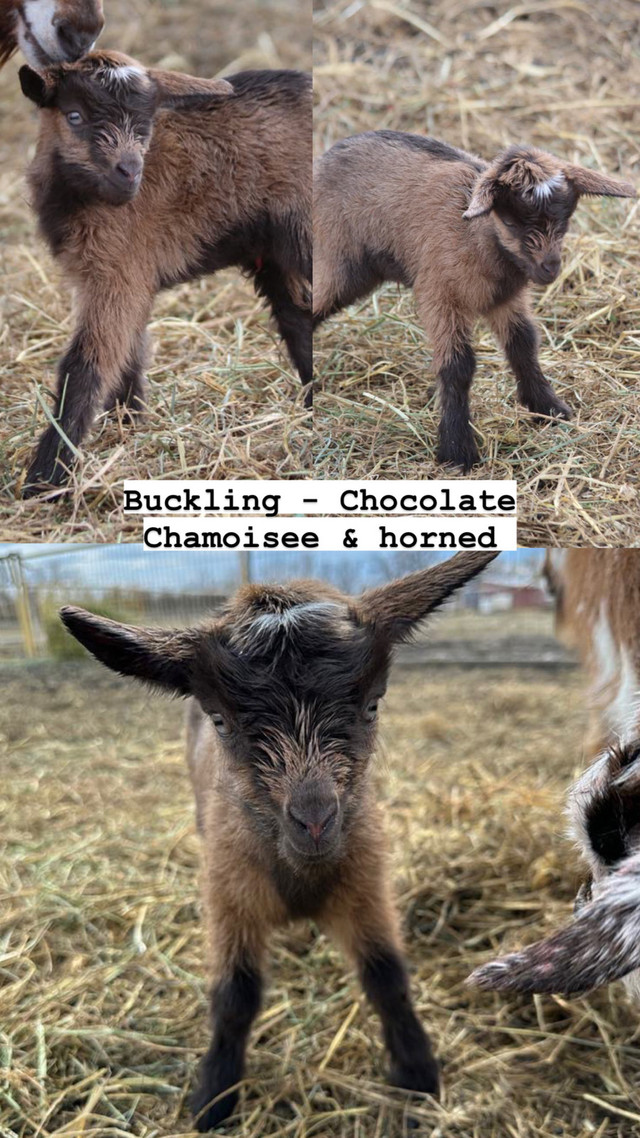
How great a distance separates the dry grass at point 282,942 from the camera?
2752 millimetres

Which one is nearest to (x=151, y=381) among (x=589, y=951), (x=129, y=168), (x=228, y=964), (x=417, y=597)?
(x=129, y=168)

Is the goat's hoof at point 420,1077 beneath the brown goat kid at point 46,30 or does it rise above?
beneath

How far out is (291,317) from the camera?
2797mm

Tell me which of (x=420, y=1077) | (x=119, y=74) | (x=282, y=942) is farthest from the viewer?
(x=282, y=942)

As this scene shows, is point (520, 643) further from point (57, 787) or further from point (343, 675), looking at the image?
point (343, 675)

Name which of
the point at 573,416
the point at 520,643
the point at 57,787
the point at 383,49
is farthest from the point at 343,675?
the point at 520,643

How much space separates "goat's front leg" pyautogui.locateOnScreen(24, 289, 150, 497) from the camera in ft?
8.59

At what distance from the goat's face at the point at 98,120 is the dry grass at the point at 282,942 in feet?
4.69

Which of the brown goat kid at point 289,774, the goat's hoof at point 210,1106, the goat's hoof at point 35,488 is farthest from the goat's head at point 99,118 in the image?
the goat's hoof at point 210,1106

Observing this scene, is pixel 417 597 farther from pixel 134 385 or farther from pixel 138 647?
pixel 134 385

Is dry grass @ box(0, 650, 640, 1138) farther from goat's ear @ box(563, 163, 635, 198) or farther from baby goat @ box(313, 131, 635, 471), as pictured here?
goat's ear @ box(563, 163, 635, 198)

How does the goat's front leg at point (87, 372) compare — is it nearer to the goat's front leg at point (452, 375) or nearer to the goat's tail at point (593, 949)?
the goat's front leg at point (452, 375)

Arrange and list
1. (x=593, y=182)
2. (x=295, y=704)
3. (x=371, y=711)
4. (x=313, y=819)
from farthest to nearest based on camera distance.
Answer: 1. (x=593, y=182)
2. (x=371, y=711)
3. (x=295, y=704)
4. (x=313, y=819)

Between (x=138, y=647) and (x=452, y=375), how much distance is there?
105 cm
